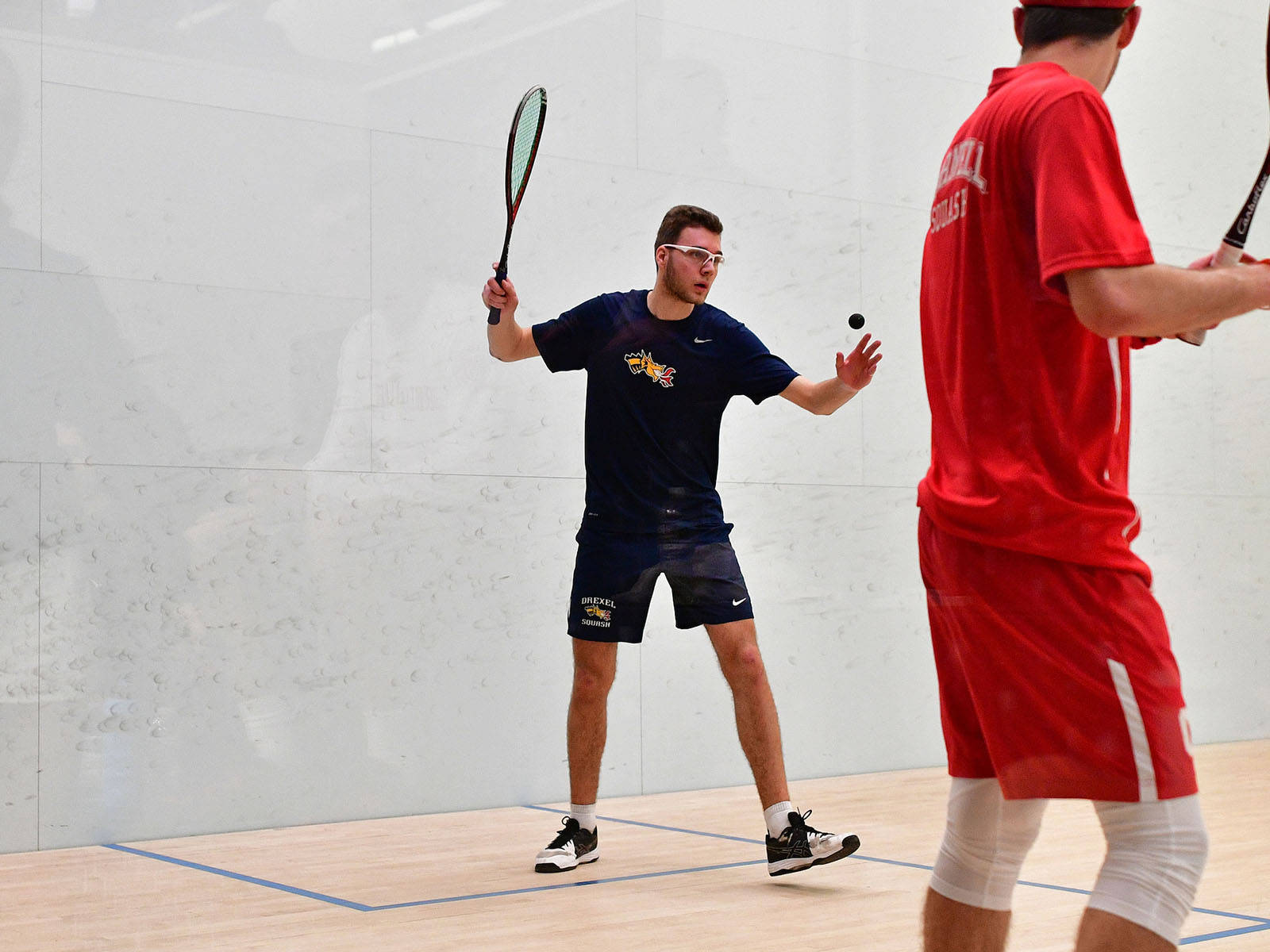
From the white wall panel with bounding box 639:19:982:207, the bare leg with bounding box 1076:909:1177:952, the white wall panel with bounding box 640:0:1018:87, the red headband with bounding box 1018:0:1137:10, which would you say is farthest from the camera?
the white wall panel with bounding box 640:0:1018:87

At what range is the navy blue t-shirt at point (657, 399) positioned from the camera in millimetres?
2803

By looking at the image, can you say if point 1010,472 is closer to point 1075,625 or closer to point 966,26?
point 1075,625

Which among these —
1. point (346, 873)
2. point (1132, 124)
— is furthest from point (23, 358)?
point (1132, 124)

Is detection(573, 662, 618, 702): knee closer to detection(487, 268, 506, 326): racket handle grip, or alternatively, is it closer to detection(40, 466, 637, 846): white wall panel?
detection(487, 268, 506, 326): racket handle grip

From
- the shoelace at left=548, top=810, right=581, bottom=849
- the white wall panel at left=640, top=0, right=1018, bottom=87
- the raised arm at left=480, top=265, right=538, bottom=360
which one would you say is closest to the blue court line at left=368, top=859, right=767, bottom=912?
the shoelace at left=548, top=810, right=581, bottom=849

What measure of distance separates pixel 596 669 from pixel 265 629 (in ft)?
3.26

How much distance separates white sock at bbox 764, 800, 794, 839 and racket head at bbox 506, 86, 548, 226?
3.88 feet

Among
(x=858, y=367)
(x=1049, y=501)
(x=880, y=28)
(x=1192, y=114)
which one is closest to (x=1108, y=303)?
(x=1049, y=501)

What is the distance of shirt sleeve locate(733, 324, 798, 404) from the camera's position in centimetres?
283

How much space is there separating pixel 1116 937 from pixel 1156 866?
0.20ft

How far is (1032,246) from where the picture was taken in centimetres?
119

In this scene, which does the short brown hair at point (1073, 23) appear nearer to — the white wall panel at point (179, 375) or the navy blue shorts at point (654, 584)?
the navy blue shorts at point (654, 584)

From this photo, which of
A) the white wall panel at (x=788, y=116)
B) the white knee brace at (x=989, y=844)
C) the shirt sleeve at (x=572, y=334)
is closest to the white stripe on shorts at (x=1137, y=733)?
the white knee brace at (x=989, y=844)

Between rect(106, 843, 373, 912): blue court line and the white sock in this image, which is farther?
the white sock
